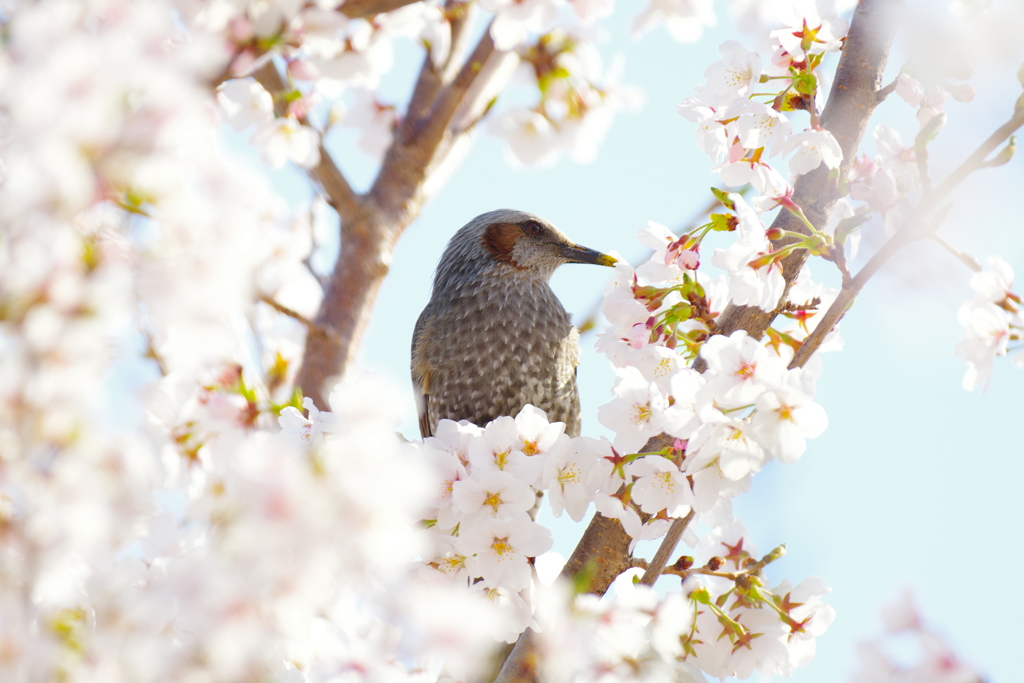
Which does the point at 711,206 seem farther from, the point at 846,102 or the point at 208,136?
the point at 208,136

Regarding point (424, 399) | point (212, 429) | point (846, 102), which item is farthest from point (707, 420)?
point (424, 399)

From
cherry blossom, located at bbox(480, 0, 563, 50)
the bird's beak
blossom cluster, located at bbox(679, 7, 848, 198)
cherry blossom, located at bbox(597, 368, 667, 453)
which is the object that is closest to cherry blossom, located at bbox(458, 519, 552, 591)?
cherry blossom, located at bbox(597, 368, 667, 453)

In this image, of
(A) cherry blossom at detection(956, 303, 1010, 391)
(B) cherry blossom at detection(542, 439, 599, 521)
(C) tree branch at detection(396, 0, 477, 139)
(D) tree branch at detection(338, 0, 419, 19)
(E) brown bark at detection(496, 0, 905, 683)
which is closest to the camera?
(A) cherry blossom at detection(956, 303, 1010, 391)

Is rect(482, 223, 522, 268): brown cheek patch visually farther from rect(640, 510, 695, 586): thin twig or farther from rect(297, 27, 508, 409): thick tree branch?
rect(640, 510, 695, 586): thin twig

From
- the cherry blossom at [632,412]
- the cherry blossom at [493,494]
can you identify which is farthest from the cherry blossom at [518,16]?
the cherry blossom at [493,494]

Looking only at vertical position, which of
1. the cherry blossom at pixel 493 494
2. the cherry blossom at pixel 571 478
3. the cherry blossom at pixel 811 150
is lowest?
the cherry blossom at pixel 493 494

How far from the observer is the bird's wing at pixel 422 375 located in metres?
3.60

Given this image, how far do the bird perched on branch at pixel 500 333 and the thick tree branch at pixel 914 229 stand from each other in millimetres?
1751

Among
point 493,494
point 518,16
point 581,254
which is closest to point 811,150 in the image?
point 493,494

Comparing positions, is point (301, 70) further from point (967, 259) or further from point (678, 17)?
point (967, 259)

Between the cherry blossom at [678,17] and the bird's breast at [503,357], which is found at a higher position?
the cherry blossom at [678,17]

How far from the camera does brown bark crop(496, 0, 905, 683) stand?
198 cm

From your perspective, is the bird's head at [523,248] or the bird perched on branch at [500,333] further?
the bird's head at [523,248]

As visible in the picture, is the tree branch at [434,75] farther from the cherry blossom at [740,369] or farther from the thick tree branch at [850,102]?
the cherry blossom at [740,369]
